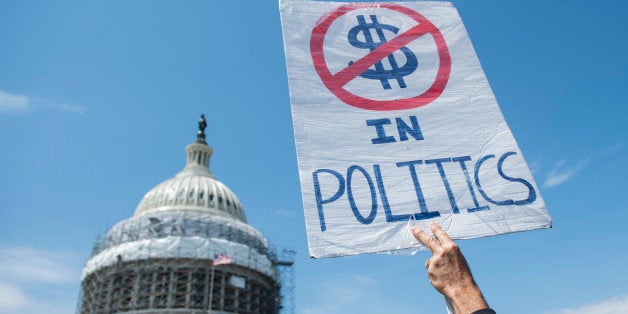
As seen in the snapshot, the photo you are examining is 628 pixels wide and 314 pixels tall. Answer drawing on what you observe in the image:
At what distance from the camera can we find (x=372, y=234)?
3602 millimetres

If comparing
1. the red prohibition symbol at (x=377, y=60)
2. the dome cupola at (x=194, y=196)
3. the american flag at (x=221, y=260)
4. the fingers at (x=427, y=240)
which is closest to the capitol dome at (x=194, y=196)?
the dome cupola at (x=194, y=196)

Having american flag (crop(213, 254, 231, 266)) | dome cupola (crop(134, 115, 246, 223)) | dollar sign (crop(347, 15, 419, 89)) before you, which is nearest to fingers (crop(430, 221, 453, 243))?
dollar sign (crop(347, 15, 419, 89))

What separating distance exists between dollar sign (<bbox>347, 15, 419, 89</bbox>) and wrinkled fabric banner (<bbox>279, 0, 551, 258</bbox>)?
1 cm

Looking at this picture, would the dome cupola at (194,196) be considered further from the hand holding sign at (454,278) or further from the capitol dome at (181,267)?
the hand holding sign at (454,278)

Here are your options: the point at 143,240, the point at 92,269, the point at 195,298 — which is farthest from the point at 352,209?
the point at 92,269

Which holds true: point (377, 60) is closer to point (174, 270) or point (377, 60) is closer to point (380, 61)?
point (380, 61)

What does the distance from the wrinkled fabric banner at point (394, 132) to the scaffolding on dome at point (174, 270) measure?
3948 centimetres

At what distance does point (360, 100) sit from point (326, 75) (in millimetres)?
428

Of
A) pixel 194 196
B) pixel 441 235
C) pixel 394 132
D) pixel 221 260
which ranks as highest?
pixel 194 196

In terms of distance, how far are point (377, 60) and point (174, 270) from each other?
4154 centimetres

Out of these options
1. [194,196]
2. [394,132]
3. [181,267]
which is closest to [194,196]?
[194,196]

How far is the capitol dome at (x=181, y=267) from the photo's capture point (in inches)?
1612

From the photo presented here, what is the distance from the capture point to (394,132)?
13.5 feet

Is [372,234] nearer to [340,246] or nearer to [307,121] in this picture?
[340,246]
